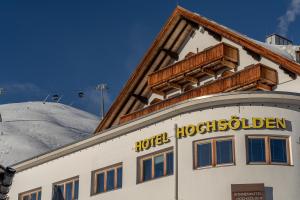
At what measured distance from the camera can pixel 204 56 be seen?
1476 inches

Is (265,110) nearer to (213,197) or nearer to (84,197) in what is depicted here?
(213,197)

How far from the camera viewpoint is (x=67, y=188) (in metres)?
35.8

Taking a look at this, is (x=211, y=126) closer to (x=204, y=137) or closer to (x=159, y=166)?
(x=204, y=137)

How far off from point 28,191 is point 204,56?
1319 centimetres

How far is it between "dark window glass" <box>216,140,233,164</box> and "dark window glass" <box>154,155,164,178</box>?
126 inches

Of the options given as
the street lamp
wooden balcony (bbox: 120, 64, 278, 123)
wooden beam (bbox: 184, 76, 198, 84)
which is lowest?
the street lamp

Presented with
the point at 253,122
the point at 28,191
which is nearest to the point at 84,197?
the point at 28,191

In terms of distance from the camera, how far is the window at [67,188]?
35.2 m

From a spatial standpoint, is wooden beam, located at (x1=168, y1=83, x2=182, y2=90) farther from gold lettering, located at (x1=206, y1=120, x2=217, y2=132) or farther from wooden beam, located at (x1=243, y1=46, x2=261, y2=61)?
gold lettering, located at (x1=206, y1=120, x2=217, y2=132)

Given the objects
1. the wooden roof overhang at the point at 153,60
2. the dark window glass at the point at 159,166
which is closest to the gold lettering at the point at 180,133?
the dark window glass at the point at 159,166

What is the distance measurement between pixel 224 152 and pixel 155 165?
155 inches

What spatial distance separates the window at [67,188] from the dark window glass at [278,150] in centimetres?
1182

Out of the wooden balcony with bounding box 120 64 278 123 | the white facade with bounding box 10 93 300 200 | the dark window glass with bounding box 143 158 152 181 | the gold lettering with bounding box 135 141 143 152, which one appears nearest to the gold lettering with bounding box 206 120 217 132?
the white facade with bounding box 10 93 300 200

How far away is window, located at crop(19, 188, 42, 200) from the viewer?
37.7 meters
